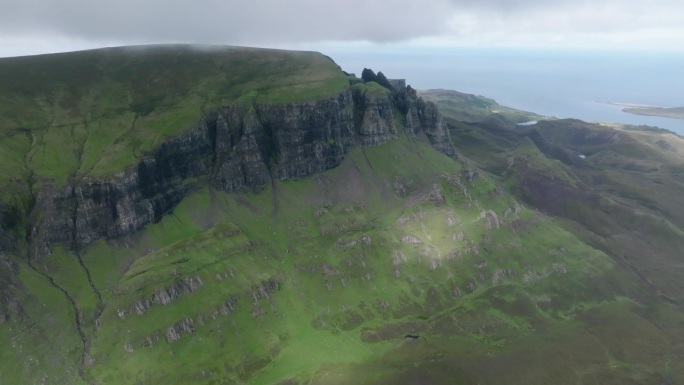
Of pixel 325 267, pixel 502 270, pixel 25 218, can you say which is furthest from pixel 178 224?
pixel 502 270

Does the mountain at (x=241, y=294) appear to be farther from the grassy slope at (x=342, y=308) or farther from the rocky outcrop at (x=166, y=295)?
the grassy slope at (x=342, y=308)

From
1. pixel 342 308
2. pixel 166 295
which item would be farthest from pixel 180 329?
pixel 342 308

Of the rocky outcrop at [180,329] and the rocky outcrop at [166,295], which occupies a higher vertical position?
the rocky outcrop at [166,295]

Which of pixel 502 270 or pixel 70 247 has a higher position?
pixel 70 247

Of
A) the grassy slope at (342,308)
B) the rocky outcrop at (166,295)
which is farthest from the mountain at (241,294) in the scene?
the grassy slope at (342,308)

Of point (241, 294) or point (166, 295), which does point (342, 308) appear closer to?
point (241, 294)

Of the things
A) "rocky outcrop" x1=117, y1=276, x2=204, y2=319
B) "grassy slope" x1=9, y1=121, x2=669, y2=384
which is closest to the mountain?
"rocky outcrop" x1=117, y1=276, x2=204, y2=319

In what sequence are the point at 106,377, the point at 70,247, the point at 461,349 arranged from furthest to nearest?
the point at 70,247 < the point at 461,349 < the point at 106,377

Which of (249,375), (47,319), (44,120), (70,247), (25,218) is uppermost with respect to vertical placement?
(44,120)

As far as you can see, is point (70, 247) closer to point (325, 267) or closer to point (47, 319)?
point (47, 319)

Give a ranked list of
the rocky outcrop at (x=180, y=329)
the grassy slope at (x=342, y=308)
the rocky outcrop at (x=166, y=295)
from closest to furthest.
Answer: the grassy slope at (x=342, y=308), the rocky outcrop at (x=180, y=329), the rocky outcrop at (x=166, y=295)

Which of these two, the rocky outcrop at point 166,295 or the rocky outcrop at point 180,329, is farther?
the rocky outcrop at point 166,295
